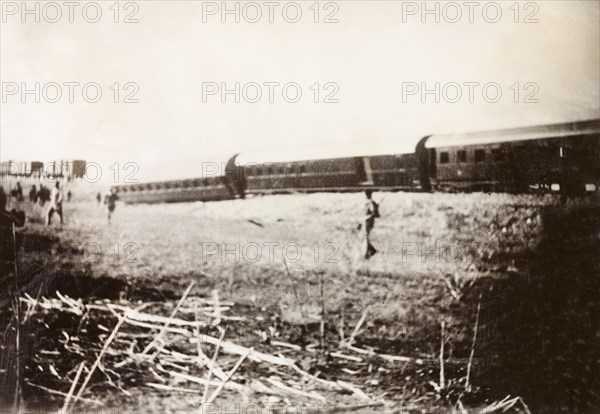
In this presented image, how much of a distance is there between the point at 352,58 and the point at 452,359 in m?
1.22

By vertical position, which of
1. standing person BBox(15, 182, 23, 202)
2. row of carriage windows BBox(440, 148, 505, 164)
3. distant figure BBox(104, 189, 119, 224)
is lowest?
distant figure BBox(104, 189, 119, 224)

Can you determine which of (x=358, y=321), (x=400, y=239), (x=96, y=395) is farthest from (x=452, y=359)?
(x=96, y=395)

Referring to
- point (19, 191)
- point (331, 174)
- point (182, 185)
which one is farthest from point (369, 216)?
point (19, 191)

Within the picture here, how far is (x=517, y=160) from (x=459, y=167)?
195mm

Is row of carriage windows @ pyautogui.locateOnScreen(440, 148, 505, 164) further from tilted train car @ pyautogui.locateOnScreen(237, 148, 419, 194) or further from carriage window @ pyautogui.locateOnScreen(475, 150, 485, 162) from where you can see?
tilted train car @ pyautogui.locateOnScreen(237, 148, 419, 194)

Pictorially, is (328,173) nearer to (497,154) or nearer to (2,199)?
(497,154)

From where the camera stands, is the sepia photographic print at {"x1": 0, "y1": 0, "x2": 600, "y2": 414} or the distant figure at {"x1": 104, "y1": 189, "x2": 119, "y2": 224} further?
the distant figure at {"x1": 104, "y1": 189, "x2": 119, "y2": 224}

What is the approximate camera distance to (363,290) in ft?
5.78

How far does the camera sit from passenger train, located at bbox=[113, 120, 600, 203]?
1.61 m

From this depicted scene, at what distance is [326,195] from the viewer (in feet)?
5.81

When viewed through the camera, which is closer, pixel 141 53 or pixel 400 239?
pixel 400 239

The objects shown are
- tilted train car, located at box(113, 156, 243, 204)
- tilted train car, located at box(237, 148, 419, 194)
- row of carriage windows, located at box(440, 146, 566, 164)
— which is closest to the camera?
row of carriage windows, located at box(440, 146, 566, 164)

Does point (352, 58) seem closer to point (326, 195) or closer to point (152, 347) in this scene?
point (326, 195)

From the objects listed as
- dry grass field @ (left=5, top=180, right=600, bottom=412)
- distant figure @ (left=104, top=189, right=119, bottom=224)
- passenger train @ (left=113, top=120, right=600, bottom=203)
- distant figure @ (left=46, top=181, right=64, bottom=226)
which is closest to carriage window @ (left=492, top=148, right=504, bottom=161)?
passenger train @ (left=113, top=120, right=600, bottom=203)
